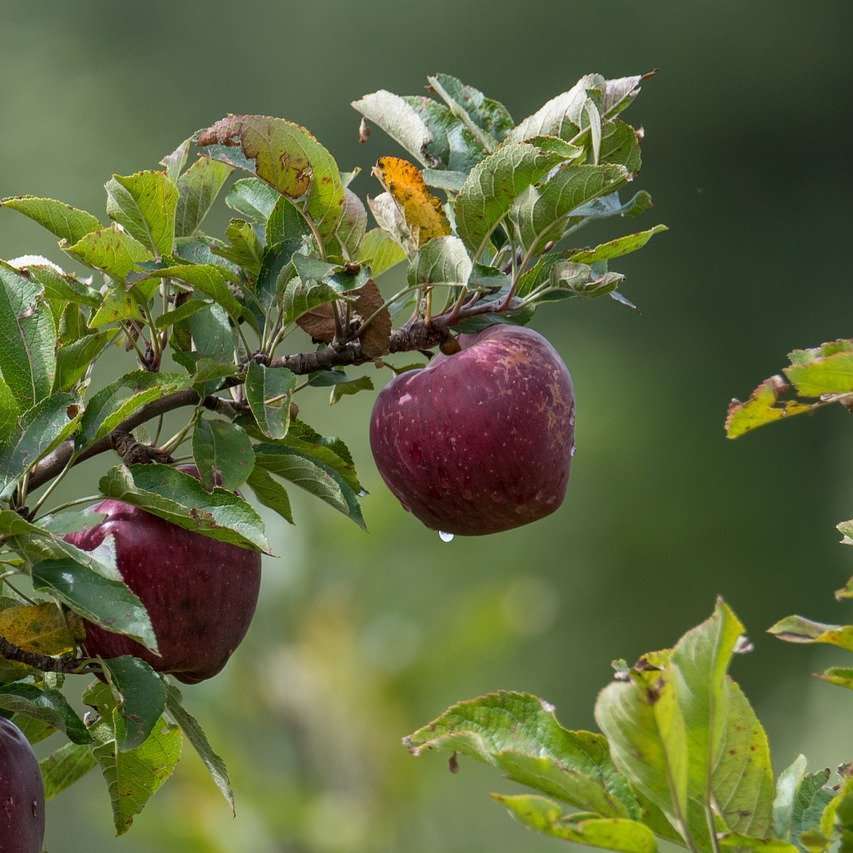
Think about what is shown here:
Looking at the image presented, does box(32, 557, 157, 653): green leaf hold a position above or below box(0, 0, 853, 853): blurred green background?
above

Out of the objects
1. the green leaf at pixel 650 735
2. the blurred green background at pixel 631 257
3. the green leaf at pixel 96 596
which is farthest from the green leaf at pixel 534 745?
the blurred green background at pixel 631 257

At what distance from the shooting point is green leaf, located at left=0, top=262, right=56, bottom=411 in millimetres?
896

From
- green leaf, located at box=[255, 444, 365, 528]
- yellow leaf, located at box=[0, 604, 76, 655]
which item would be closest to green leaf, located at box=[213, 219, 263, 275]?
green leaf, located at box=[255, 444, 365, 528]

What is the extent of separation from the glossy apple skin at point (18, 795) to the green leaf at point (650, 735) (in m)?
0.40

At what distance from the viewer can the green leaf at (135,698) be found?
85 centimetres

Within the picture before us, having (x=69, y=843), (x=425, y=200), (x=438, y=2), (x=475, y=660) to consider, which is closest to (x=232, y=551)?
(x=425, y=200)

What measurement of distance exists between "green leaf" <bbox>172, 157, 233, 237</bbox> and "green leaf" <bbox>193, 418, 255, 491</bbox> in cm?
13

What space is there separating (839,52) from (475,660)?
889 cm

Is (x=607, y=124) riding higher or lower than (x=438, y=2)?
higher

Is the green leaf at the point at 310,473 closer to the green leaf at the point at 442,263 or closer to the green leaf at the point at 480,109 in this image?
the green leaf at the point at 442,263

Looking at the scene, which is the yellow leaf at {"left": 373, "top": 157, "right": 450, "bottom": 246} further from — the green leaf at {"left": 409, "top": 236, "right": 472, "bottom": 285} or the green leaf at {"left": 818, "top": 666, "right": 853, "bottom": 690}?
the green leaf at {"left": 818, "top": 666, "right": 853, "bottom": 690}

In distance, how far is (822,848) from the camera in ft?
2.21

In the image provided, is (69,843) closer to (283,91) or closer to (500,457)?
(500,457)

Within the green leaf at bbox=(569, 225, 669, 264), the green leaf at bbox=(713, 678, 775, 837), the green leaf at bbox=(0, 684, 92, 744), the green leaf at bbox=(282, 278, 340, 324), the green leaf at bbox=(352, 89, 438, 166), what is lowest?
the green leaf at bbox=(0, 684, 92, 744)
